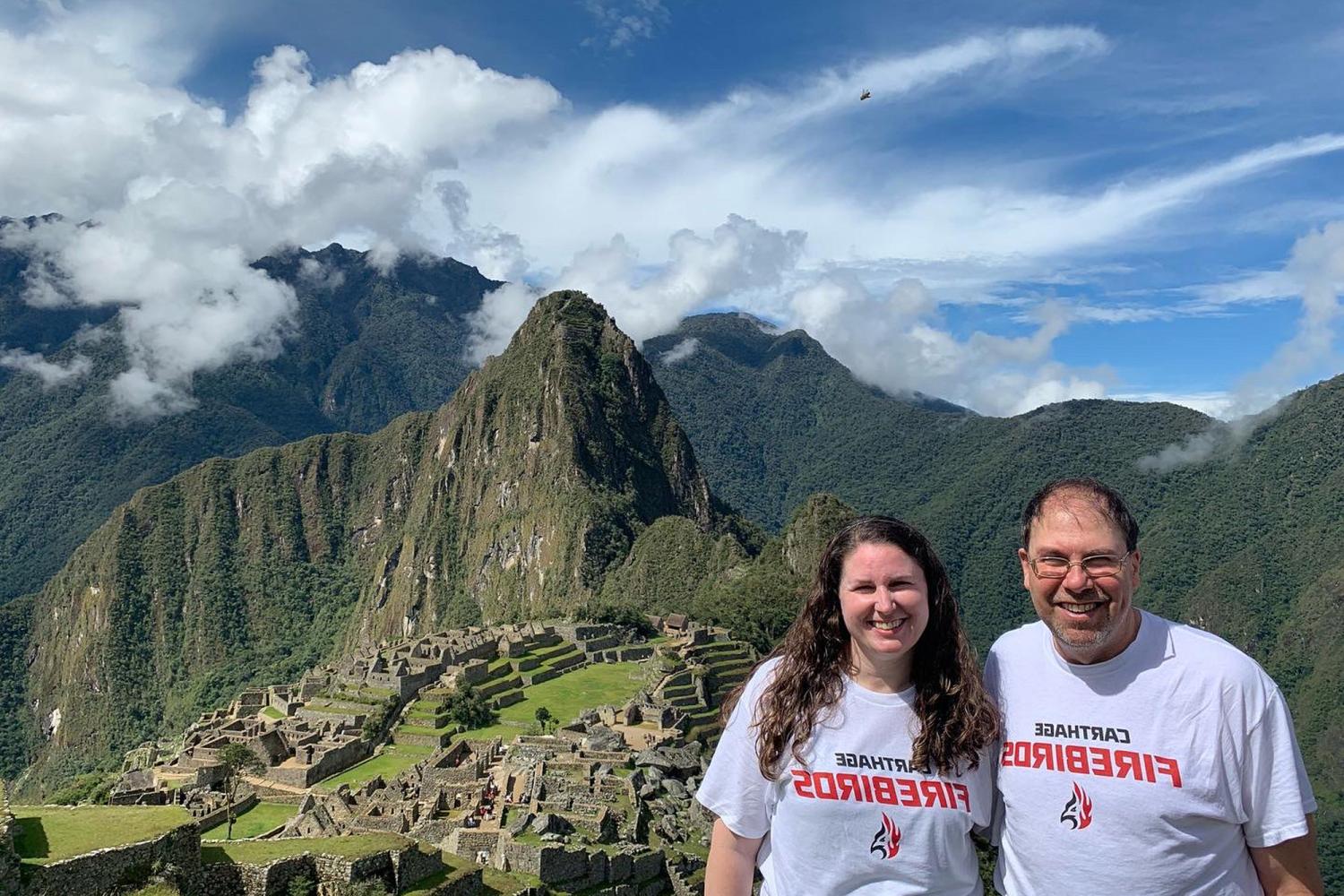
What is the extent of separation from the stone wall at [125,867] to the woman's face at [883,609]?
940 cm

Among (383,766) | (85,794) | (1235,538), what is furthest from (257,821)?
(1235,538)

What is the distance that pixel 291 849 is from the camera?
42.7 ft

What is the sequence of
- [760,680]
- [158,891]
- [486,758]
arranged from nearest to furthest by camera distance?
1. [760,680]
2. [158,891]
3. [486,758]

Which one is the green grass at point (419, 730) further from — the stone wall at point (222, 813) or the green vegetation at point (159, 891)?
the green vegetation at point (159, 891)

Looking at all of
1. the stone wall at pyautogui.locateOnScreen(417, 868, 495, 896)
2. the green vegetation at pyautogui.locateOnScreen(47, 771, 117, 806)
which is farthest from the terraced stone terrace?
the green vegetation at pyautogui.locateOnScreen(47, 771, 117, 806)

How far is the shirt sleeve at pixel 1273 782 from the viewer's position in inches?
173

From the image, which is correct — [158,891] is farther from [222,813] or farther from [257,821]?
[222,813]

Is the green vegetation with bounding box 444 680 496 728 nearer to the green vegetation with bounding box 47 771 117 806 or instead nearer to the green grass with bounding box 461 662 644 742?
the green grass with bounding box 461 662 644 742

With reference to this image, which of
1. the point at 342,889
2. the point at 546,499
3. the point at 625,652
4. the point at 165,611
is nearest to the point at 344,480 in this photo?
the point at 165,611

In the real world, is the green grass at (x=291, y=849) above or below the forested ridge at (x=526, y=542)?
below

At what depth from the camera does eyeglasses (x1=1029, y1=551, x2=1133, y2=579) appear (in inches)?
189

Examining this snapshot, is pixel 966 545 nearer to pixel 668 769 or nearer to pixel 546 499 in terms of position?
pixel 546 499

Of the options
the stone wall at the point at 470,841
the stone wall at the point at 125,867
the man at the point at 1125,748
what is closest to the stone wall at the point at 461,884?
the stone wall at the point at 125,867

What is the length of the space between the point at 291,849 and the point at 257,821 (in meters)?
18.8
